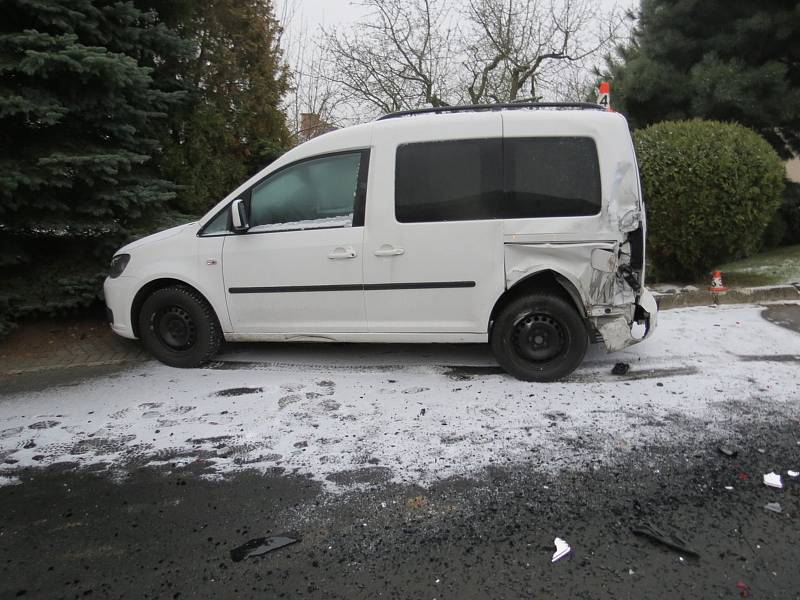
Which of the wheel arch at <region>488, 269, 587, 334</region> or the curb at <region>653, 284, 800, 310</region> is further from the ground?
the wheel arch at <region>488, 269, 587, 334</region>

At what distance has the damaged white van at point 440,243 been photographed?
4.15 metres

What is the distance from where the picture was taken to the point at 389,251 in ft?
14.4

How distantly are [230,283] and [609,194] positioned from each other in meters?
3.07

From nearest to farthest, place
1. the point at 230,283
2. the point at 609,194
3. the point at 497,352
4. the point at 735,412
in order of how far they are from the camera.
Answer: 1. the point at 735,412
2. the point at 609,194
3. the point at 497,352
4. the point at 230,283

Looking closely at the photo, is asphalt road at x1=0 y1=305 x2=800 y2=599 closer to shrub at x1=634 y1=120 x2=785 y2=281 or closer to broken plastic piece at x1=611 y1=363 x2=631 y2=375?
broken plastic piece at x1=611 y1=363 x2=631 y2=375

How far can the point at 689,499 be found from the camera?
9.33ft

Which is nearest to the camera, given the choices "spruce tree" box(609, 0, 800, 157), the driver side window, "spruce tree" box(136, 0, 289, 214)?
the driver side window

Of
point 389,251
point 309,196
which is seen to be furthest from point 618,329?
point 309,196

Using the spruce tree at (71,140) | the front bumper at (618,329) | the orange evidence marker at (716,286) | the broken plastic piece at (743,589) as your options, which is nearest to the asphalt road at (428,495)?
the broken plastic piece at (743,589)

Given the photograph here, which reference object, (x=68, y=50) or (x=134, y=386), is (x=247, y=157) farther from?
(x=134, y=386)

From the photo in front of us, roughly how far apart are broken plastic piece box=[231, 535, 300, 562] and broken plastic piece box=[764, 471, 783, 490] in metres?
2.43

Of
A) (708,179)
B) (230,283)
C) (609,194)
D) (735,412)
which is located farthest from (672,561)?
(708,179)

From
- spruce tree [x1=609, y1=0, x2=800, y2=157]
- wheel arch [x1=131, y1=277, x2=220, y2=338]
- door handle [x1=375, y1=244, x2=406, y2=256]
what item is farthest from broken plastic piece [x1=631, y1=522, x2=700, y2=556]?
spruce tree [x1=609, y1=0, x2=800, y2=157]

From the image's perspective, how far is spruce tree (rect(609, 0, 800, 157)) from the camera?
28.5 ft
